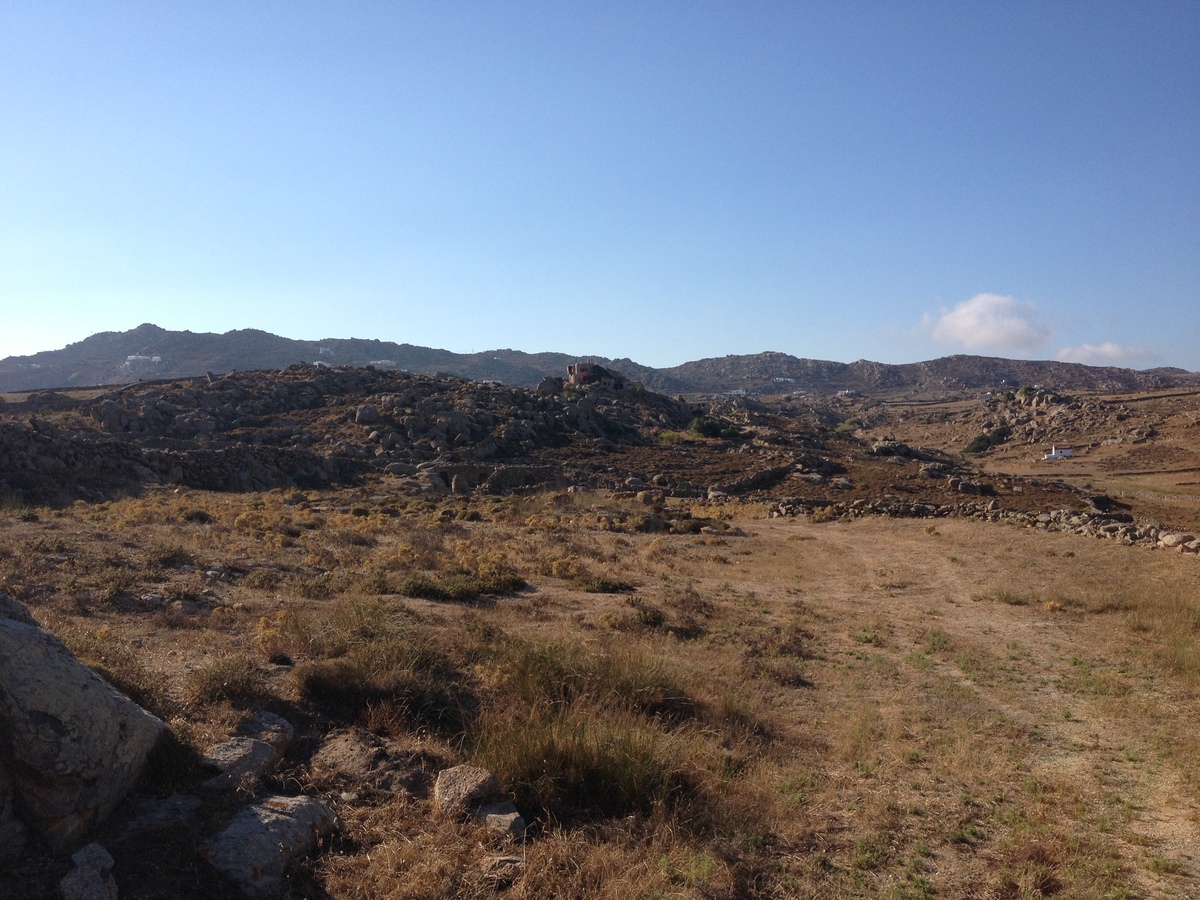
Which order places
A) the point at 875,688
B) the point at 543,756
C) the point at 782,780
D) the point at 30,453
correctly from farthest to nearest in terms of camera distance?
the point at 30,453 → the point at 875,688 → the point at 782,780 → the point at 543,756

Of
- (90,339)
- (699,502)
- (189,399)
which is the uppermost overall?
(90,339)

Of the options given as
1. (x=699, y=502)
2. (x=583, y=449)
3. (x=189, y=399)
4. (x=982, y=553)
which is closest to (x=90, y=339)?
(x=189, y=399)

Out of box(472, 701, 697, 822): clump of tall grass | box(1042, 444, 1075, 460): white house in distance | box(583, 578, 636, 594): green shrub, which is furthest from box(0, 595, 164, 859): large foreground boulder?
box(1042, 444, 1075, 460): white house in distance

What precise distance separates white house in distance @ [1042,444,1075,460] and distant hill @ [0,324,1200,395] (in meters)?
86.1

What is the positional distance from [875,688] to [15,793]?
873 centimetres

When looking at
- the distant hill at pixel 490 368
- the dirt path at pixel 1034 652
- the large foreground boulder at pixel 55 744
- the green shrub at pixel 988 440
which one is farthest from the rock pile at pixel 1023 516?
the distant hill at pixel 490 368

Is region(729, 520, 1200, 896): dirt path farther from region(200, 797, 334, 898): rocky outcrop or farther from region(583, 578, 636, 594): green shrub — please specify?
region(200, 797, 334, 898): rocky outcrop

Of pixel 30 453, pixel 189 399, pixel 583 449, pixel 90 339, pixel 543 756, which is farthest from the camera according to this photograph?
pixel 90 339

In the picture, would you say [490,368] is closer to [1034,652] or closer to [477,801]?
[1034,652]

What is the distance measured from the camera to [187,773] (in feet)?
16.5

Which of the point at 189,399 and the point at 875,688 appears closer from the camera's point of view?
the point at 875,688

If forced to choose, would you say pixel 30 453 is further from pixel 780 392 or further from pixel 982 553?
pixel 780 392

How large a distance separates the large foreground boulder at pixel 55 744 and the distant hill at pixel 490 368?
411 feet

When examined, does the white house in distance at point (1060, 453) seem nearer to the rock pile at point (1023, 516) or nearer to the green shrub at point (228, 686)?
the rock pile at point (1023, 516)
